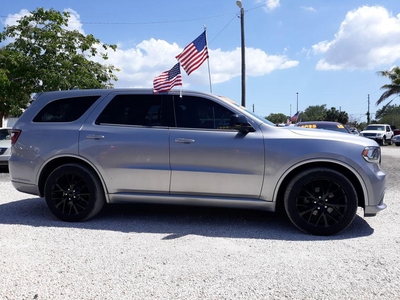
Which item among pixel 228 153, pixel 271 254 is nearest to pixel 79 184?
pixel 228 153

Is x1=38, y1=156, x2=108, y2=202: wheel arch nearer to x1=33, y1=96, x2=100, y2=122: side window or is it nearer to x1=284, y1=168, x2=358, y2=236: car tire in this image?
x1=33, y1=96, x2=100, y2=122: side window

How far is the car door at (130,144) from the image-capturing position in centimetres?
480

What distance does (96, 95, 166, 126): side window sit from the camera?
498 centimetres

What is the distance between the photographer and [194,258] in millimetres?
3668

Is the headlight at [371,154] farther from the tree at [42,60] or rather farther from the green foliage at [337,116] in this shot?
the green foliage at [337,116]

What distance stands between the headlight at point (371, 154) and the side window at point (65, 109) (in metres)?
3.63

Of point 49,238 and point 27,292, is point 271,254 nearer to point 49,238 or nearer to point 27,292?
point 27,292

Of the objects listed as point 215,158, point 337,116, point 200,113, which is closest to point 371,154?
point 215,158

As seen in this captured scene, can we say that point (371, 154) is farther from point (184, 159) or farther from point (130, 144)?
point (130, 144)

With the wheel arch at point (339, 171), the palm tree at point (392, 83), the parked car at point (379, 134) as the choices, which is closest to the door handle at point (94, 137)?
the wheel arch at point (339, 171)

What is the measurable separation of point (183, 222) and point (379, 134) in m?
26.2

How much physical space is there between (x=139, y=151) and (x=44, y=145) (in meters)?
1.40

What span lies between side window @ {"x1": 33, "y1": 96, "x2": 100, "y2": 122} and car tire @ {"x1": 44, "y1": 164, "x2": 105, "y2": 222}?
730 mm

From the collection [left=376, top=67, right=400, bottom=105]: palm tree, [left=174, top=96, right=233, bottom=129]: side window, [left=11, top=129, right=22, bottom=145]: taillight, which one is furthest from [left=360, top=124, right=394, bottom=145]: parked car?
[left=11, top=129, right=22, bottom=145]: taillight
